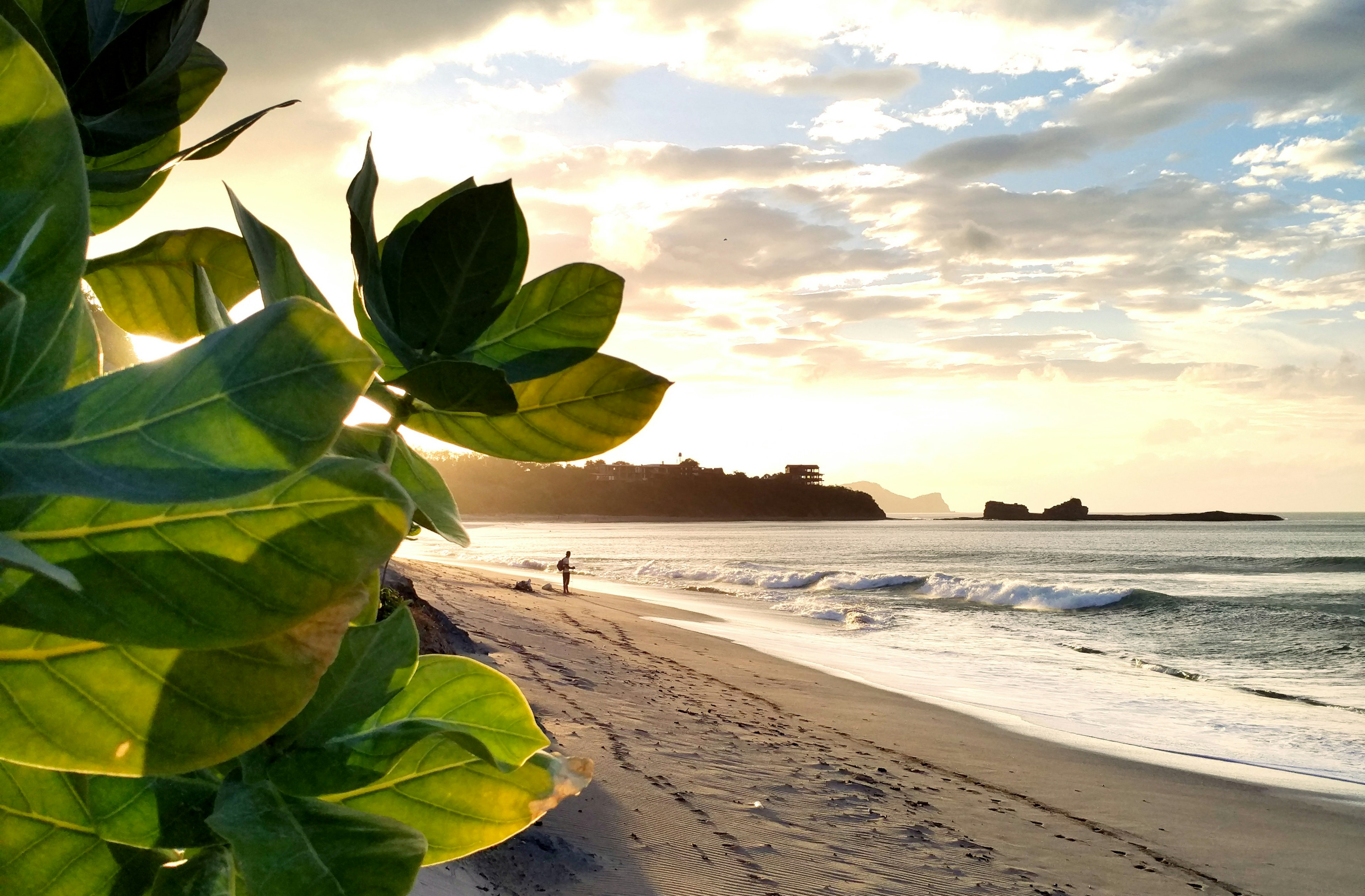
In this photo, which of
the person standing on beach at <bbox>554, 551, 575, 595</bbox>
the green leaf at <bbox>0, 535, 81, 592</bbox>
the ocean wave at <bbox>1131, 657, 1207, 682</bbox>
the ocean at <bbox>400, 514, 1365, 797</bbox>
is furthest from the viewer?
the person standing on beach at <bbox>554, 551, 575, 595</bbox>

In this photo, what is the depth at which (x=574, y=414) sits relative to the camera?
432mm

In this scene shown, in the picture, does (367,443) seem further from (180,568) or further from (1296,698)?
(1296,698)

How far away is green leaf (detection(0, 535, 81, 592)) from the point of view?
0.54ft

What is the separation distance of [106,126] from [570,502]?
274 feet

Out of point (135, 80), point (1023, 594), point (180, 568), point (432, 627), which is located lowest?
point (1023, 594)

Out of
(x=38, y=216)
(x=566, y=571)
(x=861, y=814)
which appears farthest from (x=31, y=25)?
(x=566, y=571)

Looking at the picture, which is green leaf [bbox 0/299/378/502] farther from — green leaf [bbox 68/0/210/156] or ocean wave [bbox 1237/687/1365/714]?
ocean wave [bbox 1237/687/1365/714]

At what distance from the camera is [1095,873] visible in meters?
6.19

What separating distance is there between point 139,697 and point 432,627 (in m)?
7.82

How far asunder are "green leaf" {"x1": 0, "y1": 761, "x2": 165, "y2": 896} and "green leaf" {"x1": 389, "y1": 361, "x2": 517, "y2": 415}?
0.18 m

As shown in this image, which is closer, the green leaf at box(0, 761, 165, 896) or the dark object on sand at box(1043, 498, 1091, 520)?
the green leaf at box(0, 761, 165, 896)

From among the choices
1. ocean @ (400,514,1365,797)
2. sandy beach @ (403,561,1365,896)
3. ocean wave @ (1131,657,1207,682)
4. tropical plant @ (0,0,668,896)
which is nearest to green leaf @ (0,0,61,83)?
tropical plant @ (0,0,668,896)

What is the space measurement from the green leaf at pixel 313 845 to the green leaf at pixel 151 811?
0.07ft

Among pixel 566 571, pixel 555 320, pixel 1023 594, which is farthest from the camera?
pixel 1023 594
